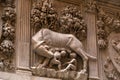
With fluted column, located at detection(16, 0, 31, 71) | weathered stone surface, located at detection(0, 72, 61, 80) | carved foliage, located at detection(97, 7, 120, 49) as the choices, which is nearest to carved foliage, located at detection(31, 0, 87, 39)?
fluted column, located at detection(16, 0, 31, 71)

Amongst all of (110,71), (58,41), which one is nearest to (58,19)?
(58,41)

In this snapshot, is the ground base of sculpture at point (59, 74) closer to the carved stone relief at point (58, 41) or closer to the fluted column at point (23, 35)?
the carved stone relief at point (58, 41)

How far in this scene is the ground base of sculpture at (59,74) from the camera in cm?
703

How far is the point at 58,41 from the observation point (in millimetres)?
7371

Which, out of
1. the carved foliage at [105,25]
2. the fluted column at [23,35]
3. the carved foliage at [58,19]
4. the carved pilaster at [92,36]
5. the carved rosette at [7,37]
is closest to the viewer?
the carved rosette at [7,37]

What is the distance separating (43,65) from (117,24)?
182 cm

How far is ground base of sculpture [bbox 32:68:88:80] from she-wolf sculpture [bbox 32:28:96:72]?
0.14m

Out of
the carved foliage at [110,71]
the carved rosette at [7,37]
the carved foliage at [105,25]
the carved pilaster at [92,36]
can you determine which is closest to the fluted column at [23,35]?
the carved rosette at [7,37]

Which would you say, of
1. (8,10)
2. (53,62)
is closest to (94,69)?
(53,62)

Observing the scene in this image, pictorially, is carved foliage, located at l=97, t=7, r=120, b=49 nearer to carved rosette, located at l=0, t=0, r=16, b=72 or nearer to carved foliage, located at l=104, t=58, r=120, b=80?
carved foliage, located at l=104, t=58, r=120, b=80

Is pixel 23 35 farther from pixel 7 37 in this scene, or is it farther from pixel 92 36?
pixel 92 36

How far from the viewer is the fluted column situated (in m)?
7.03

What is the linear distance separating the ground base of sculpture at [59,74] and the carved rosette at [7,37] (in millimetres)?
444

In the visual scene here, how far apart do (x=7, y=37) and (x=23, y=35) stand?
29 centimetres
